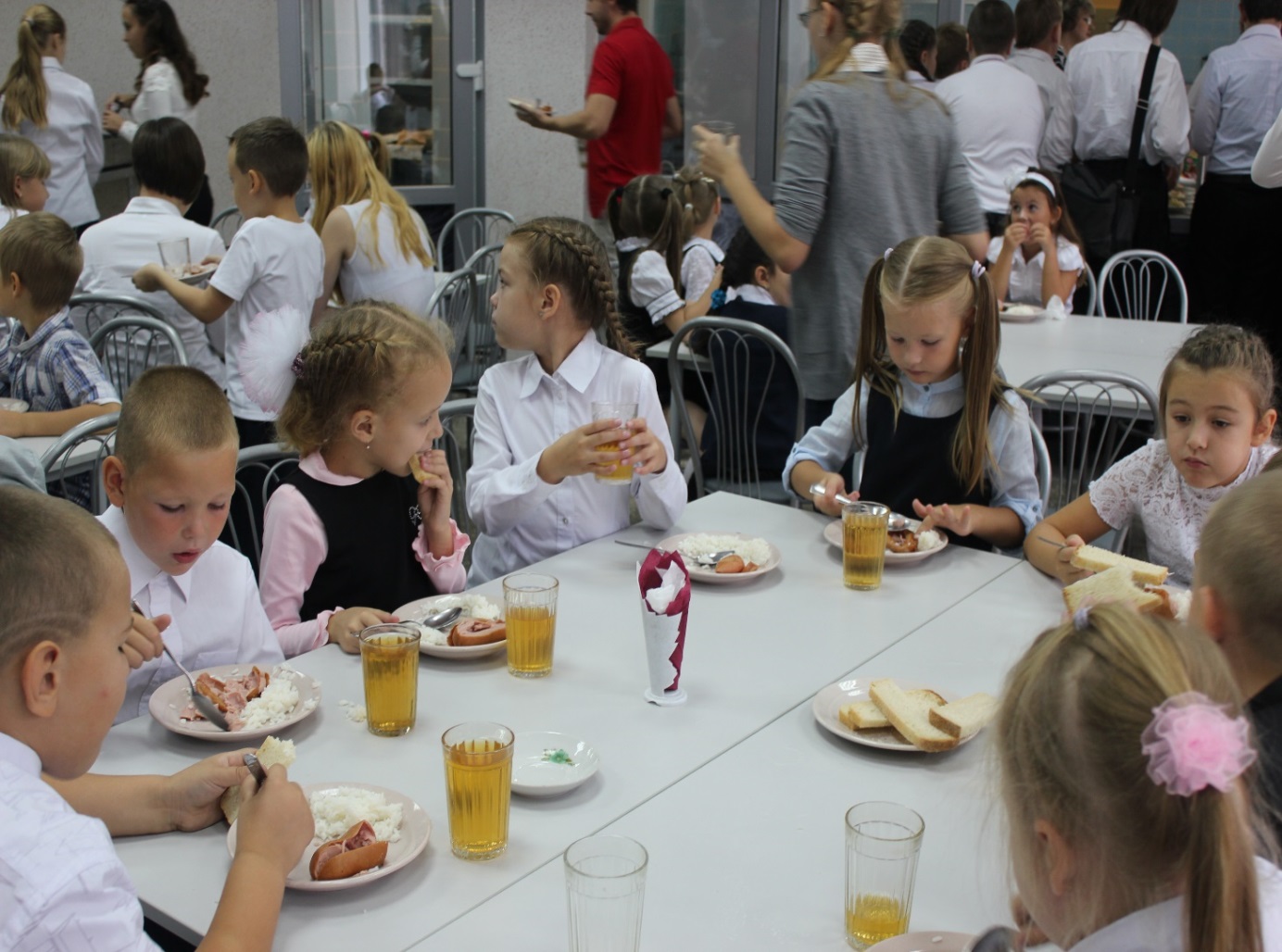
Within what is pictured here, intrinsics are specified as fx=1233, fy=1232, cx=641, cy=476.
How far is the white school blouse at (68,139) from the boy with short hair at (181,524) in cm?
451

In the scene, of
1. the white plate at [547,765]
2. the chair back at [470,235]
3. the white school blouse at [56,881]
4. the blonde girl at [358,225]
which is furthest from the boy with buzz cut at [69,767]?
the chair back at [470,235]

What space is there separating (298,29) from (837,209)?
477cm

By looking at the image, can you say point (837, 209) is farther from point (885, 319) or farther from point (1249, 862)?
point (1249, 862)

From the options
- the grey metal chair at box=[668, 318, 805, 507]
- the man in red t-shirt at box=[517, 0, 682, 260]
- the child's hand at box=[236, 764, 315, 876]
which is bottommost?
the grey metal chair at box=[668, 318, 805, 507]

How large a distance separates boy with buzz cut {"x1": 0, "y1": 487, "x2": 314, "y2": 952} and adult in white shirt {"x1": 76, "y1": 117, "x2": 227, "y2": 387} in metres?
3.17

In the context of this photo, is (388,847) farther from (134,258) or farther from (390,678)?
(134,258)

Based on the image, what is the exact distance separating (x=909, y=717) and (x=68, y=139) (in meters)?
5.60

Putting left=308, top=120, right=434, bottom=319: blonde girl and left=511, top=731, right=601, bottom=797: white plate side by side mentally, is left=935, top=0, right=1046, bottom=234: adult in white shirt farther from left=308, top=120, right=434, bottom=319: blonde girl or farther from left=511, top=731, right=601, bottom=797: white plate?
left=511, top=731, right=601, bottom=797: white plate

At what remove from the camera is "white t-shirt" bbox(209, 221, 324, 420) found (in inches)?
157

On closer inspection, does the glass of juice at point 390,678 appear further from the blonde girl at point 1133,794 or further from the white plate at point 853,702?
the blonde girl at point 1133,794

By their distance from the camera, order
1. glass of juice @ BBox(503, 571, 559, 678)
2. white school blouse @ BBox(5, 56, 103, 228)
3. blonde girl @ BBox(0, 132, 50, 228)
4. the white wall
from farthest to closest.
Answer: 1. the white wall
2. white school blouse @ BBox(5, 56, 103, 228)
3. blonde girl @ BBox(0, 132, 50, 228)
4. glass of juice @ BBox(503, 571, 559, 678)

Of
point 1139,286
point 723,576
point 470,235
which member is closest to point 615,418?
point 723,576

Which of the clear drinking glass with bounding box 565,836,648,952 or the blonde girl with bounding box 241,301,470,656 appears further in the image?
the blonde girl with bounding box 241,301,470,656

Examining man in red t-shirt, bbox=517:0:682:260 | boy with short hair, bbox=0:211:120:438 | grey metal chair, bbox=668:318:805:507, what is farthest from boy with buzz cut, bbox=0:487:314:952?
man in red t-shirt, bbox=517:0:682:260
